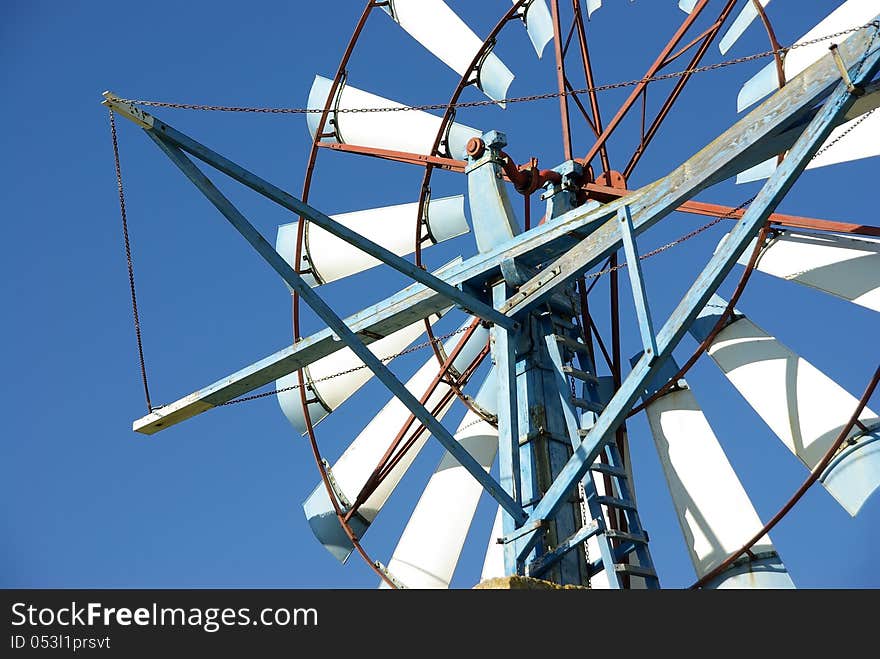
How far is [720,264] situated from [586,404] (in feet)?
6.40

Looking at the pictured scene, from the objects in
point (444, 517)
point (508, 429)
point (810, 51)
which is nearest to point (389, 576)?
point (444, 517)

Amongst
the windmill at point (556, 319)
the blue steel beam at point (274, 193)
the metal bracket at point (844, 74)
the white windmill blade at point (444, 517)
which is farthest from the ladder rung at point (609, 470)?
the metal bracket at point (844, 74)

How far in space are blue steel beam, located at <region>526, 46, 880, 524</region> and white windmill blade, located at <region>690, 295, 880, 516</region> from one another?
6.60 feet

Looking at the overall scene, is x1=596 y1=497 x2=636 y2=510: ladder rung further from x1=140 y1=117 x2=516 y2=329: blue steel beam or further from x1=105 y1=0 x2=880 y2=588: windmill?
x1=140 y1=117 x2=516 y2=329: blue steel beam

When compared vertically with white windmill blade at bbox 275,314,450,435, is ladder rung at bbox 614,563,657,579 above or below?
below

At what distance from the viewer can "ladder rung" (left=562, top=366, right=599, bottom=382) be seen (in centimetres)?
991

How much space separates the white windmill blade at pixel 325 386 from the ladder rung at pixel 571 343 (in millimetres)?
2407

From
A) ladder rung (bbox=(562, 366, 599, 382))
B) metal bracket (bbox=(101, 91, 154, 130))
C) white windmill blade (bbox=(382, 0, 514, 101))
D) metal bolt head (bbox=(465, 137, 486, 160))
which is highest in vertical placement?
white windmill blade (bbox=(382, 0, 514, 101))

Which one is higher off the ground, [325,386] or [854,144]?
[325,386]

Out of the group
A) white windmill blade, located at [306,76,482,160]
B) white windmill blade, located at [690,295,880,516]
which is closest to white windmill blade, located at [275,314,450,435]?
white windmill blade, located at [306,76,482,160]

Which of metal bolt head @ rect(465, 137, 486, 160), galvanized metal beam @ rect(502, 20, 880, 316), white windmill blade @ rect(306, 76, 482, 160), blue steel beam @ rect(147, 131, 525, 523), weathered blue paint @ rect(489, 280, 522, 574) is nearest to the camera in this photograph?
galvanized metal beam @ rect(502, 20, 880, 316)

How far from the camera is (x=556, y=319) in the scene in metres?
10.2

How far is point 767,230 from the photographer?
10609 mm

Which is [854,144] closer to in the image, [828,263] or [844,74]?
[828,263]
